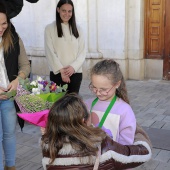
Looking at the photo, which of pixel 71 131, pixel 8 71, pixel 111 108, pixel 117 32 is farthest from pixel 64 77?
pixel 117 32

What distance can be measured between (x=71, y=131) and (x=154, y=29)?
709 cm

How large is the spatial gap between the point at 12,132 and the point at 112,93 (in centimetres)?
147

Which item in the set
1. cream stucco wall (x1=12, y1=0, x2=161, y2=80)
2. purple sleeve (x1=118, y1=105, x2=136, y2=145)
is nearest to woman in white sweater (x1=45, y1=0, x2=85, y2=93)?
purple sleeve (x1=118, y1=105, x2=136, y2=145)

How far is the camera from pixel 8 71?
117 inches

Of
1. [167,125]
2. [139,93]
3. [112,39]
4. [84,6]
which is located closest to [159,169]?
[167,125]

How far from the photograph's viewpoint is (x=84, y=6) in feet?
→ 27.5

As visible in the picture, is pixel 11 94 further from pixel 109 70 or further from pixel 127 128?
pixel 127 128

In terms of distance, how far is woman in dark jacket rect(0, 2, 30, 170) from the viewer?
114 inches

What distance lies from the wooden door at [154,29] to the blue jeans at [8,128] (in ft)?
19.3

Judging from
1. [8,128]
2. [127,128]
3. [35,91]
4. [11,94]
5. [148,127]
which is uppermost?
[35,91]

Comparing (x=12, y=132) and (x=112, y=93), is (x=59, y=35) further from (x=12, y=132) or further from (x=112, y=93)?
(x=112, y=93)

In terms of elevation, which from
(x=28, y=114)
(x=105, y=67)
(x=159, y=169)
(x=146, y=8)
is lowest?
(x=159, y=169)

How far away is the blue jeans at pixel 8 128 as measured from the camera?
2982 mm

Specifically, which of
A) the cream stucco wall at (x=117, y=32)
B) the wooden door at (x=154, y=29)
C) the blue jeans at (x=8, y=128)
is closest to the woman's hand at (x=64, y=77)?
the blue jeans at (x=8, y=128)
